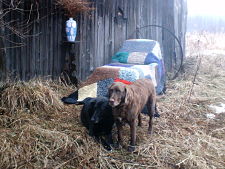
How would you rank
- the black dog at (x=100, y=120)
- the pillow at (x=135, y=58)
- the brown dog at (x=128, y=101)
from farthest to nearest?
the pillow at (x=135, y=58), the black dog at (x=100, y=120), the brown dog at (x=128, y=101)

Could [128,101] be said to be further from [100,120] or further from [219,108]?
[219,108]

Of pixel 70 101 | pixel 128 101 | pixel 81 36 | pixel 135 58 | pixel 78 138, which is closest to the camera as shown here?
pixel 128 101

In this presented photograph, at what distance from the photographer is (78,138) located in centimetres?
349

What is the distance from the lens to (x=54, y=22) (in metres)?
5.62

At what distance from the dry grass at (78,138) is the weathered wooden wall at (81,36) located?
0.64 meters

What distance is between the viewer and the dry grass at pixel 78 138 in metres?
3.11

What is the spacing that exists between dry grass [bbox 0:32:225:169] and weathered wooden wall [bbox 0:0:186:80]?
637mm

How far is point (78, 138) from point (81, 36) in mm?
3271

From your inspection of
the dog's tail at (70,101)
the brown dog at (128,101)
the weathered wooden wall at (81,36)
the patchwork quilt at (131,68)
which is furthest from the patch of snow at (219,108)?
the weathered wooden wall at (81,36)

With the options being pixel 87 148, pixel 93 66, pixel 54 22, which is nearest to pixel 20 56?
pixel 54 22

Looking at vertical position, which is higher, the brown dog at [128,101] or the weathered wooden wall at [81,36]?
the weathered wooden wall at [81,36]

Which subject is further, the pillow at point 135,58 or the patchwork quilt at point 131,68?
Result: the pillow at point 135,58

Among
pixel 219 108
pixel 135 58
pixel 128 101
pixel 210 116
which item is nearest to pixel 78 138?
pixel 128 101

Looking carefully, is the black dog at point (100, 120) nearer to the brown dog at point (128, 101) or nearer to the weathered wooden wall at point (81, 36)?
the brown dog at point (128, 101)
